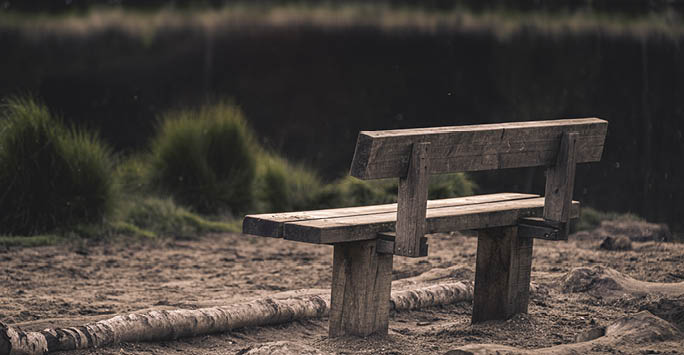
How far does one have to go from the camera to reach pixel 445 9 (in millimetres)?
16062

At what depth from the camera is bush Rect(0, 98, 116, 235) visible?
7.18 meters

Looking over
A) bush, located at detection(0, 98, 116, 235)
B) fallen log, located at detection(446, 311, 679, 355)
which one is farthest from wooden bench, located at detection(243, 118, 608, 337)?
bush, located at detection(0, 98, 116, 235)

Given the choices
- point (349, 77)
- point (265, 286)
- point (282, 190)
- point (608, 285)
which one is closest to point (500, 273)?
point (608, 285)

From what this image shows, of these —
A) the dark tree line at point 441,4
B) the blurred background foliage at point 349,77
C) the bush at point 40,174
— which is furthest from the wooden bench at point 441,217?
the dark tree line at point 441,4

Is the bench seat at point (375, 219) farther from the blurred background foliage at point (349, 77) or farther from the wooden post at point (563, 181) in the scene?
the blurred background foliage at point (349, 77)

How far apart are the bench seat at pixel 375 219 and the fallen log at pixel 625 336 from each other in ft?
2.21

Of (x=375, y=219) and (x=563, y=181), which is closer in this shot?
(x=375, y=219)

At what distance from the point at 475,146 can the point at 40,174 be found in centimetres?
407

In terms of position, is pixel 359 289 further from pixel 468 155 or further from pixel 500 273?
pixel 500 273

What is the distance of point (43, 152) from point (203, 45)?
1097 cm

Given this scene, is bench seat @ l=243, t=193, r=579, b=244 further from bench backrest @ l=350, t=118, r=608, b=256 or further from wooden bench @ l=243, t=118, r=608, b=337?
bench backrest @ l=350, t=118, r=608, b=256

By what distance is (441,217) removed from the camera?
436 centimetres

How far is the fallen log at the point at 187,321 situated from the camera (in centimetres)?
401

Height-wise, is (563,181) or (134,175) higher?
(563,181)
